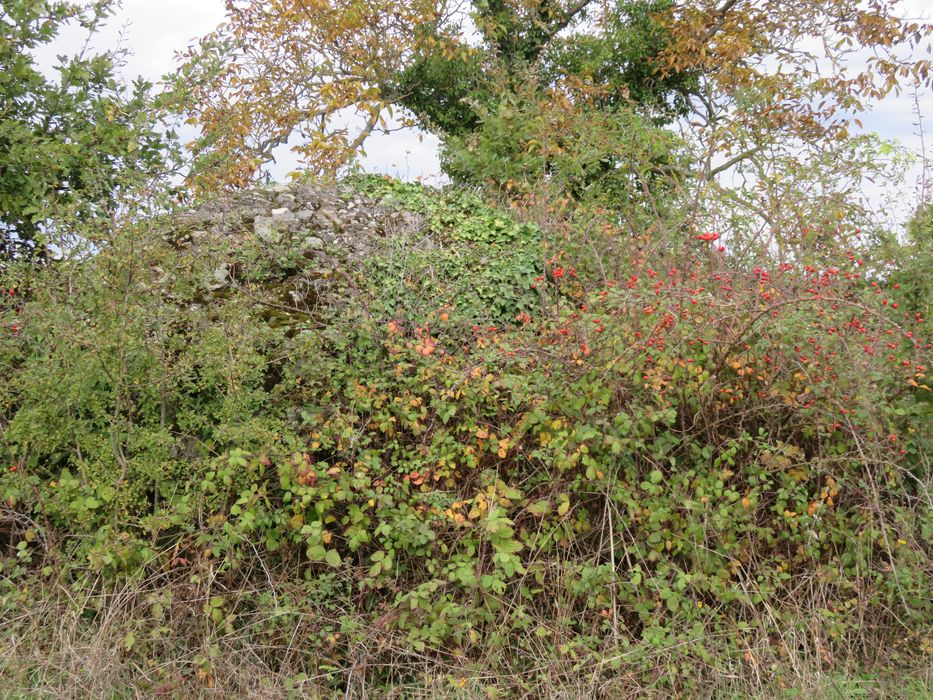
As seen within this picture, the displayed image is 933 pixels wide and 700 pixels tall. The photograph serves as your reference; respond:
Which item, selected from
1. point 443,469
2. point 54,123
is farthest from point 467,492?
point 54,123

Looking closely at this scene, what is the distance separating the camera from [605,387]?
438 cm

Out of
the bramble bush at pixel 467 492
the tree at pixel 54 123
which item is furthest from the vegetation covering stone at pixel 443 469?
the tree at pixel 54 123

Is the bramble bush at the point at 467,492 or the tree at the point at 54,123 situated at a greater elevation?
the tree at the point at 54,123

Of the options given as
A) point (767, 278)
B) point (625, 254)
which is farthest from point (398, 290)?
point (767, 278)

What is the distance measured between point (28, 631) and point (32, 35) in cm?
518

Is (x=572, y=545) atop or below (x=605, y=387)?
below

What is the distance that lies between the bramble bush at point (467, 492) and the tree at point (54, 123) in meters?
2.02

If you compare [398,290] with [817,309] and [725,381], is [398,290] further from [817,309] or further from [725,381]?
[817,309]

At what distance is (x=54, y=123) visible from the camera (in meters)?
6.87

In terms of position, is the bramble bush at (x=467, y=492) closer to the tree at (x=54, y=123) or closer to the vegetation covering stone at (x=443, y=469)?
the vegetation covering stone at (x=443, y=469)

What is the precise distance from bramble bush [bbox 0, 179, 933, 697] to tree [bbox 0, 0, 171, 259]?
6.64 feet

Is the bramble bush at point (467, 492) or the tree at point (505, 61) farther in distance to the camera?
the tree at point (505, 61)

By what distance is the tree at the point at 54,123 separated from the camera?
6.37m

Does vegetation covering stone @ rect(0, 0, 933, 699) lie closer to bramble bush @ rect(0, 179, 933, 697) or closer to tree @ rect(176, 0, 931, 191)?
bramble bush @ rect(0, 179, 933, 697)
